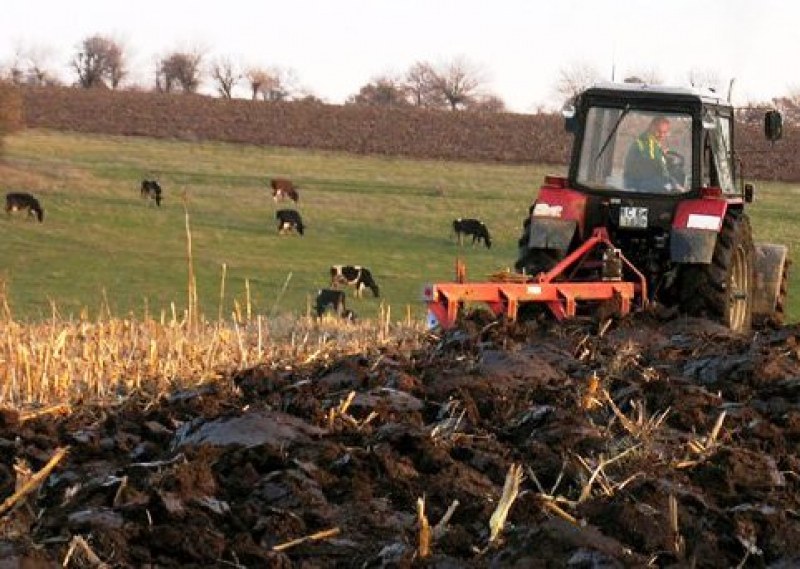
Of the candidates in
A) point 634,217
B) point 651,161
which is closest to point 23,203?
point 651,161

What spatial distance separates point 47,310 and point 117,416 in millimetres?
A: 17768

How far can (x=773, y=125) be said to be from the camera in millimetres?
A: 11148

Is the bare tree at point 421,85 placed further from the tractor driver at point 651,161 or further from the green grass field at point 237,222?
the tractor driver at point 651,161

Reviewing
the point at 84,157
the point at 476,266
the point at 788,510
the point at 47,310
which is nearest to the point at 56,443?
the point at 788,510

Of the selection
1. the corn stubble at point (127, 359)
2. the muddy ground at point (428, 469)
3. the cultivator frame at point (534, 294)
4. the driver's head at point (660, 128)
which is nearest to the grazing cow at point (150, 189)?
the corn stubble at point (127, 359)

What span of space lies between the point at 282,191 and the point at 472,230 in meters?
6.94

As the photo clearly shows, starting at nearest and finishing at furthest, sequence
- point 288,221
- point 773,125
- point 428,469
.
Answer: point 428,469 → point 773,125 → point 288,221

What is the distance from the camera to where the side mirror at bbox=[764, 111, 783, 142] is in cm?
1110

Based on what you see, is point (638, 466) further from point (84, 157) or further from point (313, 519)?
point (84, 157)

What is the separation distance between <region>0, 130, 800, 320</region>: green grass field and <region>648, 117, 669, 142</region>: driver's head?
43.1 feet

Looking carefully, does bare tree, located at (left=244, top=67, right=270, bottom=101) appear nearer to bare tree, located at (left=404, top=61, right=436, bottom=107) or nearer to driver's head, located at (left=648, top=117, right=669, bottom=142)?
bare tree, located at (left=404, top=61, right=436, bottom=107)

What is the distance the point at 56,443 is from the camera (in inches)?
249

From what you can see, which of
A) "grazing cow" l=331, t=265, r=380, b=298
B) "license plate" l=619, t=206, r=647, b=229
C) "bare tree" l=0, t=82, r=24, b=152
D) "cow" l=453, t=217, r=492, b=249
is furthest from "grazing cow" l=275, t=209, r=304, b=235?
"license plate" l=619, t=206, r=647, b=229

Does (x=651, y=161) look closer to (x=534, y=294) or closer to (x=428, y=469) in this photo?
(x=534, y=294)
